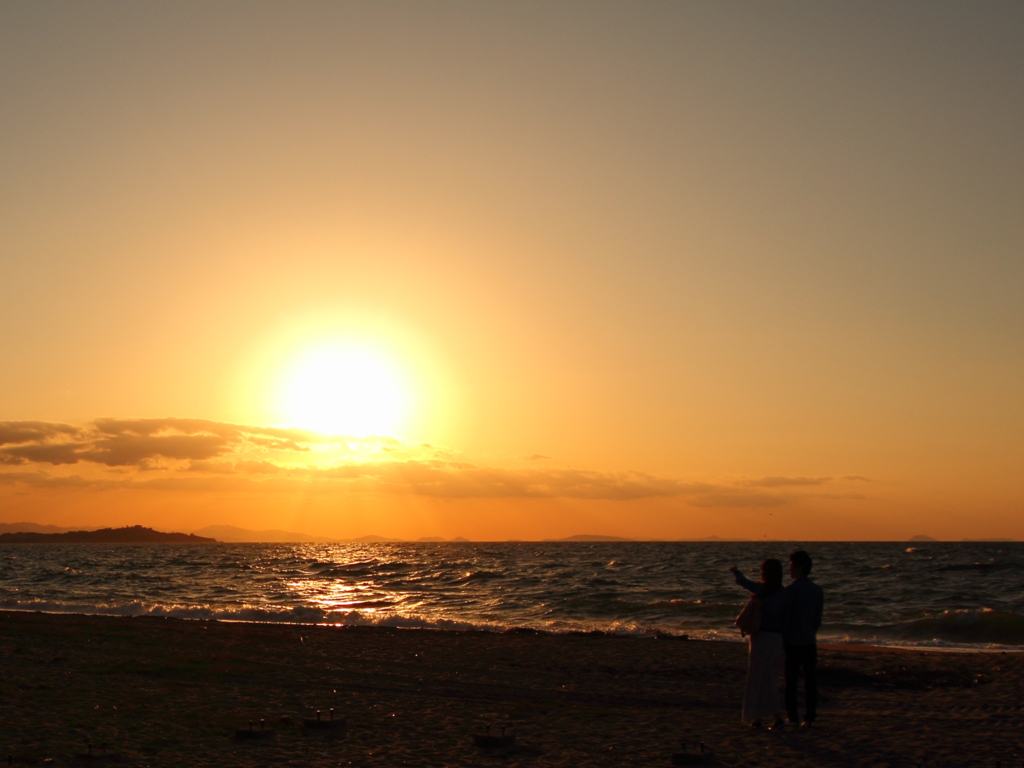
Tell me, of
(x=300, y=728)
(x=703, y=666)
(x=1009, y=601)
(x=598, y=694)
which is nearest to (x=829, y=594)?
(x=1009, y=601)

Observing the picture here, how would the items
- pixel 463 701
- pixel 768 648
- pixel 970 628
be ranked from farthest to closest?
pixel 970 628, pixel 463 701, pixel 768 648

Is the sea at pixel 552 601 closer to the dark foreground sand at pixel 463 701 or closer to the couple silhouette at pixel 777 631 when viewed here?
the dark foreground sand at pixel 463 701

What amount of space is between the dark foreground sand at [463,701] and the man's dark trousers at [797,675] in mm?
268

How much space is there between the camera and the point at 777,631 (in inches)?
397

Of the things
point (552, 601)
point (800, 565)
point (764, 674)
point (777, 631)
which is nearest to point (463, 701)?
point (764, 674)

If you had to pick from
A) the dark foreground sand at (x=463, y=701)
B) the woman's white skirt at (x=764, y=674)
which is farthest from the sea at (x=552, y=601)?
the woman's white skirt at (x=764, y=674)

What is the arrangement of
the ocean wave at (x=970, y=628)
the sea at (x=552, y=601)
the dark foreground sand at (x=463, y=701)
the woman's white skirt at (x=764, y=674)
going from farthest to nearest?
the sea at (x=552, y=601)
the ocean wave at (x=970, y=628)
the woman's white skirt at (x=764, y=674)
the dark foreground sand at (x=463, y=701)

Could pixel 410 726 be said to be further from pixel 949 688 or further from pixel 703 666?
pixel 949 688

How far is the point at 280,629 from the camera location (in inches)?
953

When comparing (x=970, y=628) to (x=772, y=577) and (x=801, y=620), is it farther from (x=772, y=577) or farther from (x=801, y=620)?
(x=772, y=577)

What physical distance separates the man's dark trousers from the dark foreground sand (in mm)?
268

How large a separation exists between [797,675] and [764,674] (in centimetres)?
55

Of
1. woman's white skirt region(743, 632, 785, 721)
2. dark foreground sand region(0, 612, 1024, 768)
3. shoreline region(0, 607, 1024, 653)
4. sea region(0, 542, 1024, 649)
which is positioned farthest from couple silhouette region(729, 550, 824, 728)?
sea region(0, 542, 1024, 649)

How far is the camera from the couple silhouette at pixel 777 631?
10.0 m
